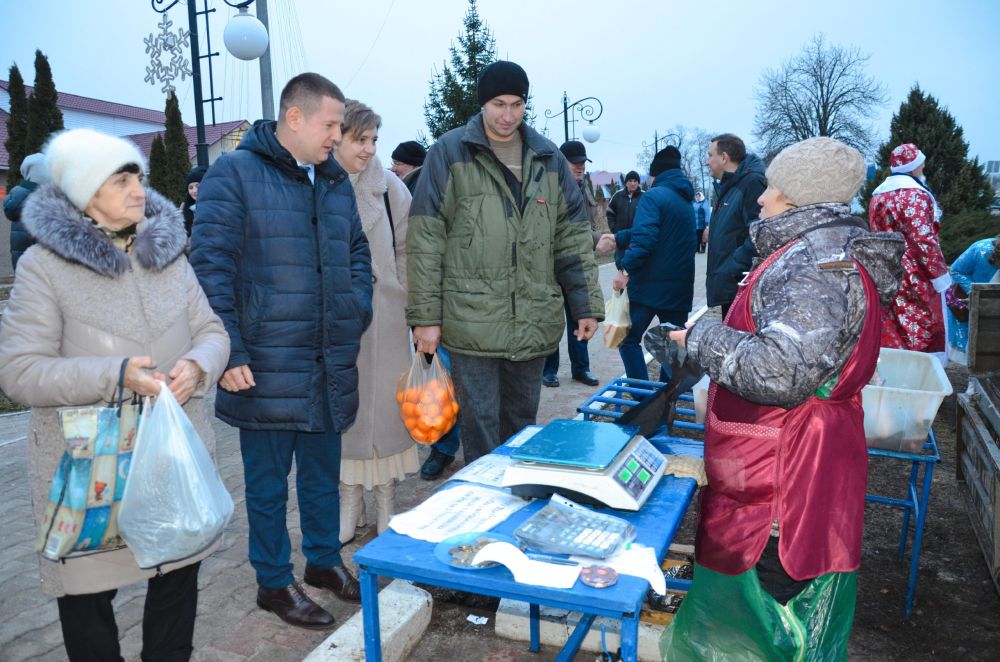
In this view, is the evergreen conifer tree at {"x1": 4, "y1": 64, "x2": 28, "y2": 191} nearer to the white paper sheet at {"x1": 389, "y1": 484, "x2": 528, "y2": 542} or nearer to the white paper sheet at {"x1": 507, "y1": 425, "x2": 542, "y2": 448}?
the white paper sheet at {"x1": 507, "y1": 425, "x2": 542, "y2": 448}

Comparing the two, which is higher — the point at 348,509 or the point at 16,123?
the point at 16,123

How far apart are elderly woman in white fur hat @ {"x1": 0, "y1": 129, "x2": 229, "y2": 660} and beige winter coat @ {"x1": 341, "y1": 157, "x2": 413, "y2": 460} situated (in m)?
1.30

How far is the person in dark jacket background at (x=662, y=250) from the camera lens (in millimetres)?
5703

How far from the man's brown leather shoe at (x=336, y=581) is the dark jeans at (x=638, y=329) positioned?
132 inches

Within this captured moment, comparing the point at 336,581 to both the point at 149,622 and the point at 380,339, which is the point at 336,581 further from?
the point at 380,339

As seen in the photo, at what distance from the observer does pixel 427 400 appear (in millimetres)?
3391

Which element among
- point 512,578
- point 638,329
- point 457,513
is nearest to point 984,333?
point 638,329

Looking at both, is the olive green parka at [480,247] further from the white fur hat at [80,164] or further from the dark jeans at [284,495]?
the white fur hat at [80,164]

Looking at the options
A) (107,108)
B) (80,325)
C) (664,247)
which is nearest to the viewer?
(80,325)

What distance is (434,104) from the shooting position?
51.9ft

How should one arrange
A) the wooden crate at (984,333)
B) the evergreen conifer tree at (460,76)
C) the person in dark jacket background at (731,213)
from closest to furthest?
1. the wooden crate at (984,333)
2. the person in dark jacket background at (731,213)
3. the evergreen conifer tree at (460,76)

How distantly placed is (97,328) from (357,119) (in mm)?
1704

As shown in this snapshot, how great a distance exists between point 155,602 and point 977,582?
364cm

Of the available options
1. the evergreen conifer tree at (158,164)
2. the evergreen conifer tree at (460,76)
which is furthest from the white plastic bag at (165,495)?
the evergreen conifer tree at (158,164)
